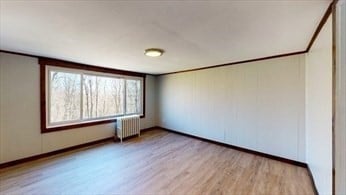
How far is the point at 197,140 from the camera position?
15.9ft

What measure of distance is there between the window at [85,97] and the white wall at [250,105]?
5.20ft

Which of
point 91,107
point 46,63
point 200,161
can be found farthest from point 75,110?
point 200,161

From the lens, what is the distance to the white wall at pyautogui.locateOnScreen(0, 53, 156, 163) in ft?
10.0

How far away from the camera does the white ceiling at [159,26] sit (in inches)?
60.2

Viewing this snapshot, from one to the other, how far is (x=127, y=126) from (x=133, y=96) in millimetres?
1146

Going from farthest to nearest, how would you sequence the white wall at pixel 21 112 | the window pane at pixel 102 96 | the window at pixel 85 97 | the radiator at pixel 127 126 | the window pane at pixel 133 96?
the window pane at pixel 133 96
the radiator at pixel 127 126
the window pane at pixel 102 96
the window at pixel 85 97
the white wall at pixel 21 112

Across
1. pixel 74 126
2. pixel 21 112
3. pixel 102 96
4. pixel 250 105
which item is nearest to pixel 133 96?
pixel 102 96

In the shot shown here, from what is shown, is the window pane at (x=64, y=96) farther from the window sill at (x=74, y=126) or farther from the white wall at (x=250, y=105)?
the white wall at (x=250, y=105)

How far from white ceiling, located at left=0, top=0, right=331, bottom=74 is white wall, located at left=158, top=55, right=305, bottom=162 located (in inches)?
23.6

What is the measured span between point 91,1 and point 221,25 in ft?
4.27

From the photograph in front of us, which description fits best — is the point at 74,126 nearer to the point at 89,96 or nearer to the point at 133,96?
the point at 89,96

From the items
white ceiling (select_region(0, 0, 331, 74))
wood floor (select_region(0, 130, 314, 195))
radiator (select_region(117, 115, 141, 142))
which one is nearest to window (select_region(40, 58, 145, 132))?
radiator (select_region(117, 115, 141, 142))
